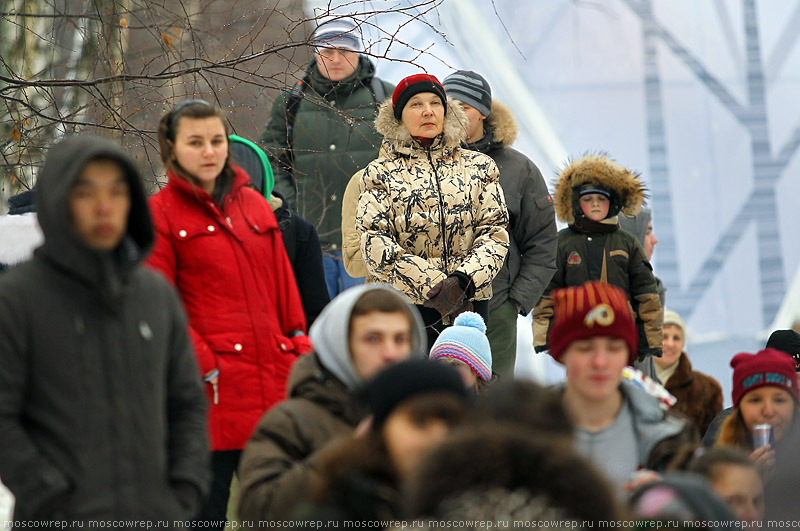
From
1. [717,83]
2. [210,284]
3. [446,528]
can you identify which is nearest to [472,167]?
[210,284]

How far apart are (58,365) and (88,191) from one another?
54cm

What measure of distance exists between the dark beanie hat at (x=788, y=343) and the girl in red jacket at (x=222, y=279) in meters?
4.08

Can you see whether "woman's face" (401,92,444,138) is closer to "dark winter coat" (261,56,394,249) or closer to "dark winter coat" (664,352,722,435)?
"dark winter coat" (261,56,394,249)

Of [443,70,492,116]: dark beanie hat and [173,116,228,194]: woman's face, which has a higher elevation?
[443,70,492,116]: dark beanie hat

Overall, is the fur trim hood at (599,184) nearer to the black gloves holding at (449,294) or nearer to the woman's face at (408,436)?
the black gloves holding at (449,294)

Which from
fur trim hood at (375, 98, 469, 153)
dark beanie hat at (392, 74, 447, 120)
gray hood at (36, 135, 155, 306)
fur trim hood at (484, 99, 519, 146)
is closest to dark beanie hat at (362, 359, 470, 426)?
gray hood at (36, 135, 155, 306)

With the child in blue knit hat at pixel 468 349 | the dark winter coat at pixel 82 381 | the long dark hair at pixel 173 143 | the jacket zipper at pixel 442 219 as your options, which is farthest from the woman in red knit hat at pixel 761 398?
the dark winter coat at pixel 82 381

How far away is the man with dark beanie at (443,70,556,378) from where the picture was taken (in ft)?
27.2

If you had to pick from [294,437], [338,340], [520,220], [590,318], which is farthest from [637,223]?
[294,437]

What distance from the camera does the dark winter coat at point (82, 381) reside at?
162 inches

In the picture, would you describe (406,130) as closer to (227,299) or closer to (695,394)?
(227,299)

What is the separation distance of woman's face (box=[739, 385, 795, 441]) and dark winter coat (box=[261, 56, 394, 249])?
10.1ft

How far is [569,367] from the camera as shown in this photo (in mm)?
5098

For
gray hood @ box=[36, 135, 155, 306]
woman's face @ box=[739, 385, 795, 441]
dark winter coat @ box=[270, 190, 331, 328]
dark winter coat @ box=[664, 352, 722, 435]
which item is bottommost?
dark winter coat @ box=[664, 352, 722, 435]
